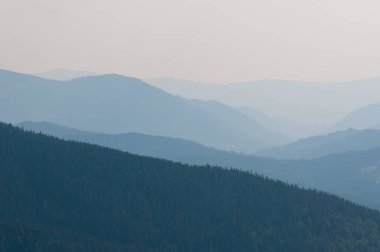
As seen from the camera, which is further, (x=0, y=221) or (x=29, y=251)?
(x=0, y=221)

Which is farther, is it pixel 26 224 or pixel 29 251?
pixel 26 224

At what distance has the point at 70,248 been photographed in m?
188

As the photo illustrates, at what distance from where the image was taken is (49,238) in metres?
194

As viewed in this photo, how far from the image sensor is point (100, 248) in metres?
198

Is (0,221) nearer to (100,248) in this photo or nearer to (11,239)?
(11,239)

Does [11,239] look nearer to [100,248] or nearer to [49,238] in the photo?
[49,238]

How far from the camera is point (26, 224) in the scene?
19975 cm

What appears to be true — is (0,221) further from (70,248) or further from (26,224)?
(70,248)

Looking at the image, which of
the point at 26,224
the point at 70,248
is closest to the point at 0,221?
the point at 26,224

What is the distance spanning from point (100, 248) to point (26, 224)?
1939 cm

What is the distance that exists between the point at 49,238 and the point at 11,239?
10.6 meters

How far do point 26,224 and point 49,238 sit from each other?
938 centimetres

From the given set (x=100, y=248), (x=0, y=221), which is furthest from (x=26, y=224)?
(x=100, y=248)

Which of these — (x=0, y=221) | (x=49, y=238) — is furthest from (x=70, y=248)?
(x=0, y=221)
